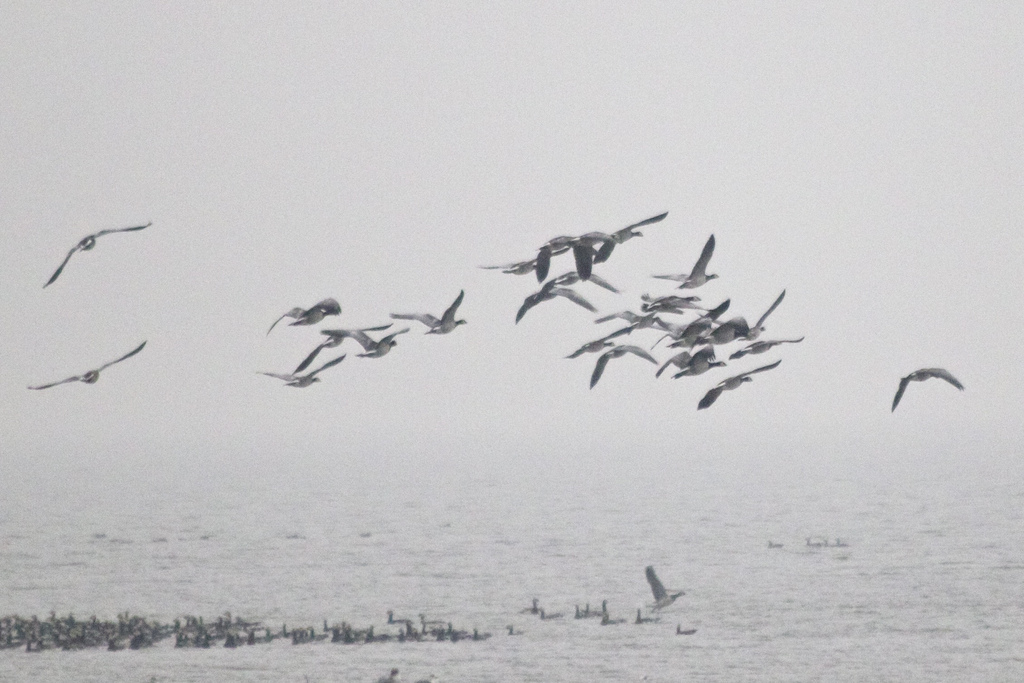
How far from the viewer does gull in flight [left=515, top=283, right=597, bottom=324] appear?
79.2 ft

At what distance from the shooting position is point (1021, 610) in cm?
7550

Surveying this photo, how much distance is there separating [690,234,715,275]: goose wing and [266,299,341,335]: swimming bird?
279 inches

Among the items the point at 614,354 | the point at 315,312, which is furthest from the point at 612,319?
the point at 315,312

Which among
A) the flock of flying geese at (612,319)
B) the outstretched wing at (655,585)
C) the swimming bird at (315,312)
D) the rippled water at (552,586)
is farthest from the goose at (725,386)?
the outstretched wing at (655,585)

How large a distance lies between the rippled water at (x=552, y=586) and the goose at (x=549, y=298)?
109ft

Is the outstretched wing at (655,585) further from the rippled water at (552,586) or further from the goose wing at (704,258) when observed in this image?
Answer: the goose wing at (704,258)

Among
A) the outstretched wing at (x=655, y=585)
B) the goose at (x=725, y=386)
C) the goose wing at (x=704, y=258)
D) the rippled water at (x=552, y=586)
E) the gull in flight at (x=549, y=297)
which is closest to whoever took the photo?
the goose at (x=725, y=386)

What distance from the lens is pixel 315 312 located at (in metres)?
25.1

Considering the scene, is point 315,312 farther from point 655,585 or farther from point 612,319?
point 655,585

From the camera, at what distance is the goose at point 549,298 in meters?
24.1

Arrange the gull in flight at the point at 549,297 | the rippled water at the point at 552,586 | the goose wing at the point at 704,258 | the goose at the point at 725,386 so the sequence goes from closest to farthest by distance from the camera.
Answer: the goose at the point at 725,386, the goose wing at the point at 704,258, the gull in flight at the point at 549,297, the rippled water at the point at 552,586

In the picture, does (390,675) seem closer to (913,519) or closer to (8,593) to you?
(8,593)

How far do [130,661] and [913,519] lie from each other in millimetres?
111744

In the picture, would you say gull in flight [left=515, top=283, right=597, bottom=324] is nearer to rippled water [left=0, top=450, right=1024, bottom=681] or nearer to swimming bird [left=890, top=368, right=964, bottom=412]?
swimming bird [left=890, top=368, right=964, bottom=412]
